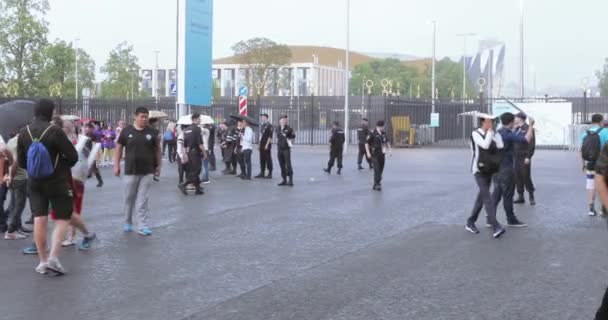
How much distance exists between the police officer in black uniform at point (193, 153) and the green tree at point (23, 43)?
1109 inches

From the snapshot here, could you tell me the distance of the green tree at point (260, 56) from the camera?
80.6m

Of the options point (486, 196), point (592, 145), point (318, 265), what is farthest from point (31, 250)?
point (592, 145)

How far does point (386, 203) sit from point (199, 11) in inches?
493

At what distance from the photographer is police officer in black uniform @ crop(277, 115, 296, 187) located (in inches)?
759

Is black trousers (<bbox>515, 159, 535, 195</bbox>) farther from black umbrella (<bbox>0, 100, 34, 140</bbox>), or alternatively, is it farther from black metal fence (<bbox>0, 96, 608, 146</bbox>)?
black metal fence (<bbox>0, 96, 608, 146</bbox>)

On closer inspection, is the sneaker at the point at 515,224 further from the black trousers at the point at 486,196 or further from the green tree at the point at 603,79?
the green tree at the point at 603,79

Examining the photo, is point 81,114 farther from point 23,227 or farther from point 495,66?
point 495,66

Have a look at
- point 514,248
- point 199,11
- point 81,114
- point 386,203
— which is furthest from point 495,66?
point 514,248

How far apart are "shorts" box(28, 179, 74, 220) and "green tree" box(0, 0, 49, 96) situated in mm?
36345

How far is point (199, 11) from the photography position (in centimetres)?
2538

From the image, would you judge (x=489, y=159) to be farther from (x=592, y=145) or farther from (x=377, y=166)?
(x=377, y=166)

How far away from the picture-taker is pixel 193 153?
→ 55.7 ft

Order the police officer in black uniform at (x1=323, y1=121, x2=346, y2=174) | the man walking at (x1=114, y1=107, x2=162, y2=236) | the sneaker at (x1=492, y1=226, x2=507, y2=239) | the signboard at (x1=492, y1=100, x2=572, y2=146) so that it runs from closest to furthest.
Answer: the man walking at (x1=114, y1=107, x2=162, y2=236)
the sneaker at (x1=492, y1=226, x2=507, y2=239)
the police officer in black uniform at (x1=323, y1=121, x2=346, y2=174)
the signboard at (x1=492, y1=100, x2=572, y2=146)

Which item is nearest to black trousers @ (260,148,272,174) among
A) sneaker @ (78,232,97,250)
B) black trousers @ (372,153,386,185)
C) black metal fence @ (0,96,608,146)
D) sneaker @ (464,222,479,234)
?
black trousers @ (372,153,386,185)
